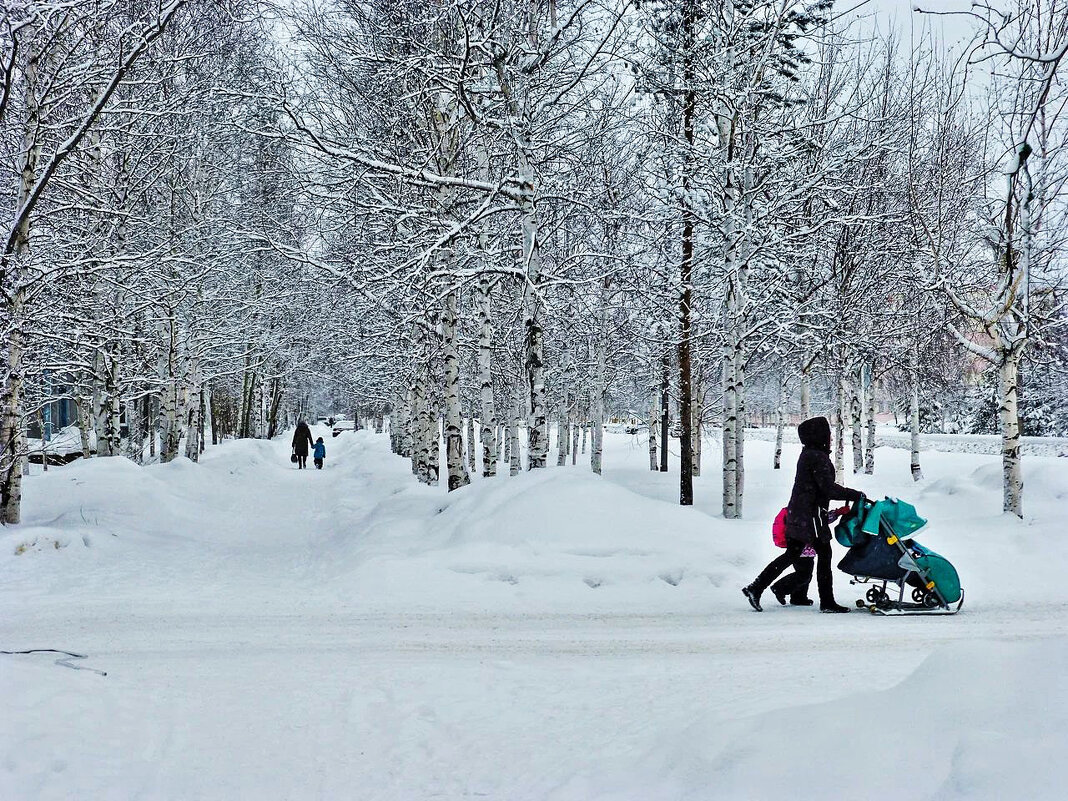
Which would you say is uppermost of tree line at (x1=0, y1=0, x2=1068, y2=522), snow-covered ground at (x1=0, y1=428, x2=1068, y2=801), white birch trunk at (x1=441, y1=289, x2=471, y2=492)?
tree line at (x1=0, y1=0, x2=1068, y2=522)

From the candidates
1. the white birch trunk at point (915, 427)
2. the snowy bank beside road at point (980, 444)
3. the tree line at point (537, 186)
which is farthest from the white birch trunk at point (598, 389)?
the snowy bank beside road at point (980, 444)

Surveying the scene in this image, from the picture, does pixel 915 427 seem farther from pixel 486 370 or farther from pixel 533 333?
pixel 533 333

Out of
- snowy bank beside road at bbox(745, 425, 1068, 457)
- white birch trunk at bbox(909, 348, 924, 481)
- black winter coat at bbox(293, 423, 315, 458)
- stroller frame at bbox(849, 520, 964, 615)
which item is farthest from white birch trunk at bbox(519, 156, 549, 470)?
black winter coat at bbox(293, 423, 315, 458)

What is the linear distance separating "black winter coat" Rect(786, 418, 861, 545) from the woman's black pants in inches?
3.5

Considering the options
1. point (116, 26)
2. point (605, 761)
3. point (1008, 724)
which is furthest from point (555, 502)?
point (116, 26)

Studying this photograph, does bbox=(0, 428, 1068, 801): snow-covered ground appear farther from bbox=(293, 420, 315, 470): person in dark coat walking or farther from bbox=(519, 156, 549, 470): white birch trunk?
bbox=(293, 420, 315, 470): person in dark coat walking

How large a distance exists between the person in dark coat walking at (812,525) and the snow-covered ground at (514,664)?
0.96ft

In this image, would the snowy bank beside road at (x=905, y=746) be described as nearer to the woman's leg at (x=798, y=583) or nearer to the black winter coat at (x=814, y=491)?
the black winter coat at (x=814, y=491)

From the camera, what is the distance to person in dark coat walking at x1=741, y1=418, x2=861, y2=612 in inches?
274

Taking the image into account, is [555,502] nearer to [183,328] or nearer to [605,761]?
[605,761]

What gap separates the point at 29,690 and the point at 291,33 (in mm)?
13693

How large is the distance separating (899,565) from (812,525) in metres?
0.89

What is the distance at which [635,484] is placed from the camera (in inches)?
839

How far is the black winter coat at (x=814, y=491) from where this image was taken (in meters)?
7.00
